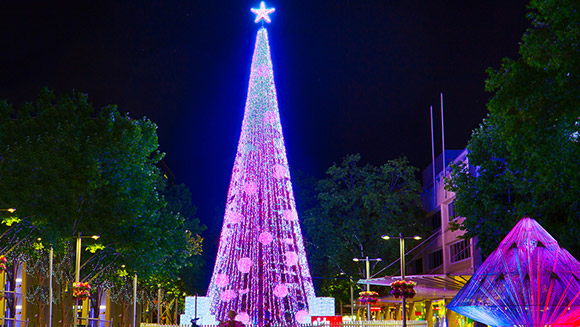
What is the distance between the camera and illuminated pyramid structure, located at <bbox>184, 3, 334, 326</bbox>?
40.4 m

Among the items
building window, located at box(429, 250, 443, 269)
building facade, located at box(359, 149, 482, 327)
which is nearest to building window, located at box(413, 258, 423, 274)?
building facade, located at box(359, 149, 482, 327)

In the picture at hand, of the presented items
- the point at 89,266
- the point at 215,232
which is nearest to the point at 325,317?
the point at 89,266

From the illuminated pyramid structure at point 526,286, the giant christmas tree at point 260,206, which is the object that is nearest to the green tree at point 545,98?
the illuminated pyramid structure at point 526,286

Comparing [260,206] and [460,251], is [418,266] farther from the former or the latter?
[260,206]

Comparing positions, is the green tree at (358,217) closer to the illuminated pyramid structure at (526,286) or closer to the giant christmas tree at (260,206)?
the giant christmas tree at (260,206)

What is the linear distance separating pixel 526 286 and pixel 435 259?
53.3 m

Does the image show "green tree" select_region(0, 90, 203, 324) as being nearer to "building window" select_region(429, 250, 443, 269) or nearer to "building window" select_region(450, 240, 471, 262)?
"building window" select_region(450, 240, 471, 262)

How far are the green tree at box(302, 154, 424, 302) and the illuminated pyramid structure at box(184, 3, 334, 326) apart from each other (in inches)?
501

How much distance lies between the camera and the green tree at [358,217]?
61.7m

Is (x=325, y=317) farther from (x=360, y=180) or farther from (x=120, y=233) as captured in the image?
(x=360, y=180)

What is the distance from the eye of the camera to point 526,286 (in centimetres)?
2133

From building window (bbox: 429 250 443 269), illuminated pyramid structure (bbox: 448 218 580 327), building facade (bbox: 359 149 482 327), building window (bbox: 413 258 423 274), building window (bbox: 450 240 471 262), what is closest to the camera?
illuminated pyramid structure (bbox: 448 218 580 327)

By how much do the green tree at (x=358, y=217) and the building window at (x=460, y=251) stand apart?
134 inches

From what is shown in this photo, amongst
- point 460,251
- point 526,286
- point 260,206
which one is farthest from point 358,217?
point 526,286
